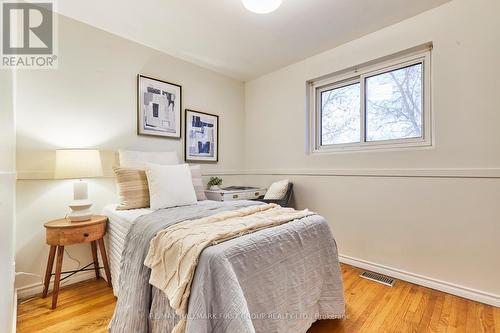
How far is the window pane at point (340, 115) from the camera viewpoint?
105 inches

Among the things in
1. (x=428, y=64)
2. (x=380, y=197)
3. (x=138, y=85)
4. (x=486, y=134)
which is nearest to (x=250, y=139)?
(x=138, y=85)

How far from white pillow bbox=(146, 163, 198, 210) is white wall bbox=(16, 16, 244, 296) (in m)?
0.62

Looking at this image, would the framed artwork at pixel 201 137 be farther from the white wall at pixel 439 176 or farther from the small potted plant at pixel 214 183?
the white wall at pixel 439 176

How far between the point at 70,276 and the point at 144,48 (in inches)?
91.5

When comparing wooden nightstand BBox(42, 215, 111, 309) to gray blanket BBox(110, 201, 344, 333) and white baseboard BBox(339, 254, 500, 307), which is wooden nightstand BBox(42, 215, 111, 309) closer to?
gray blanket BBox(110, 201, 344, 333)

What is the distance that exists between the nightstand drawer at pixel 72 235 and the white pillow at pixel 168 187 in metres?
0.47

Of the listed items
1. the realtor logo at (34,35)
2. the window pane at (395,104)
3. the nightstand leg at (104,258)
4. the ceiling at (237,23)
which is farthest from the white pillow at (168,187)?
the window pane at (395,104)

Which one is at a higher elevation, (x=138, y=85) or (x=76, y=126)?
(x=138, y=85)

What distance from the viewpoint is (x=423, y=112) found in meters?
2.14

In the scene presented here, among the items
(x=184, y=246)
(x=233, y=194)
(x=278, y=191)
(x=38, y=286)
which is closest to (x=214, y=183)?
(x=233, y=194)

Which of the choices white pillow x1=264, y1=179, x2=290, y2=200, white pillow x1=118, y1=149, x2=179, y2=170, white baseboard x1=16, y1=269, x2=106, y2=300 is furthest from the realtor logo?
white pillow x1=264, y1=179, x2=290, y2=200

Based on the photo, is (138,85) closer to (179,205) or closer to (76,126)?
(76,126)

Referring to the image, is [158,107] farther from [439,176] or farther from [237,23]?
[439,176]

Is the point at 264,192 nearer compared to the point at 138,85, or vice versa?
the point at 138,85
